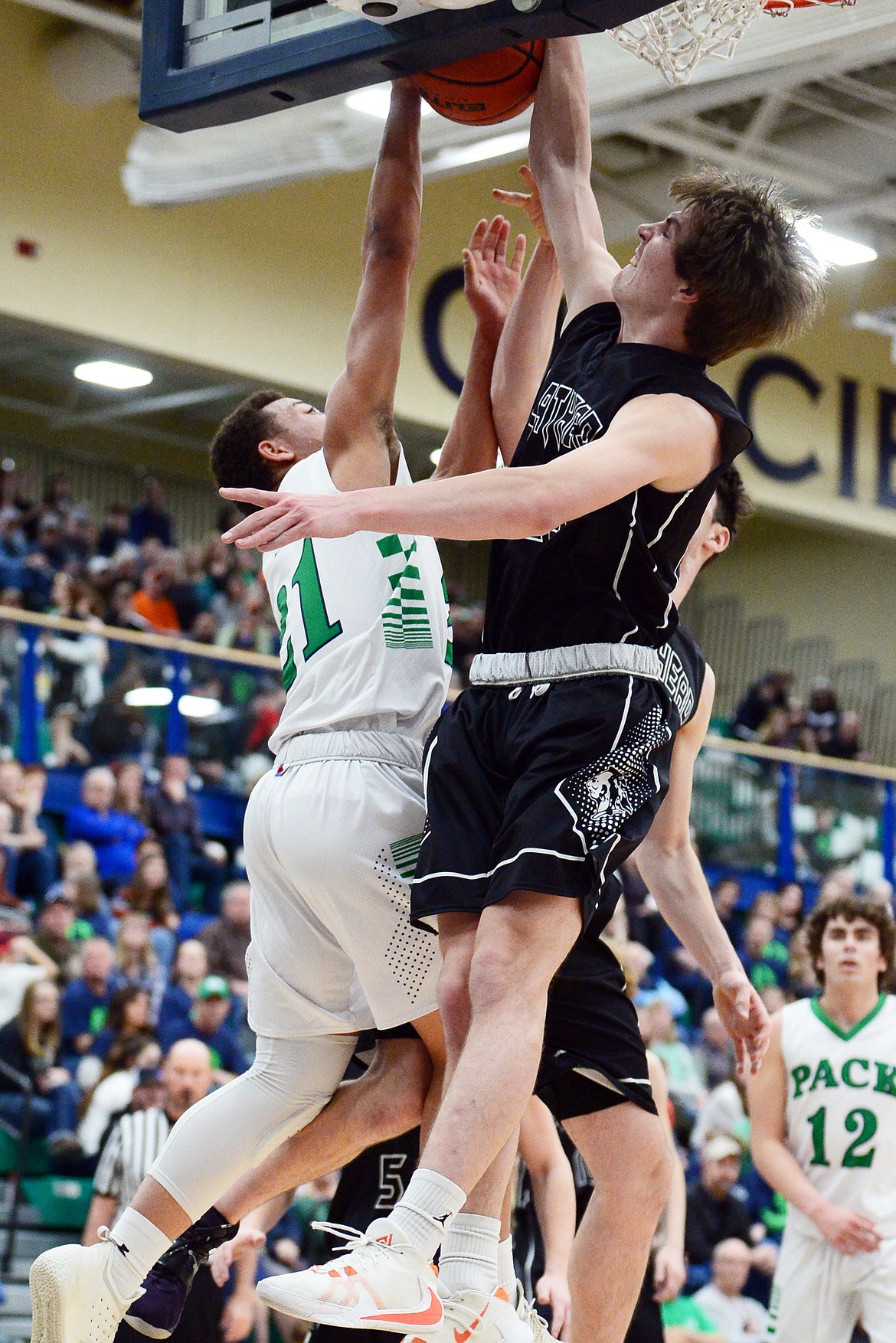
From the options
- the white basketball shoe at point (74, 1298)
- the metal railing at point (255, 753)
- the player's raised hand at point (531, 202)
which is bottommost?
the white basketball shoe at point (74, 1298)

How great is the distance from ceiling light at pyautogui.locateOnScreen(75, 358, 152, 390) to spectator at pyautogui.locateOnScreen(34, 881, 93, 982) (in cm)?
702

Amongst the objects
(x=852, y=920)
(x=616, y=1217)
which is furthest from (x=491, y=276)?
(x=852, y=920)

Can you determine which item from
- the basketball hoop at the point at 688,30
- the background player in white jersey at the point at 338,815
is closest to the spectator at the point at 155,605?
the basketball hoop at the point at 688,30

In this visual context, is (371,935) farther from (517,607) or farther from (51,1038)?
(51,1038)

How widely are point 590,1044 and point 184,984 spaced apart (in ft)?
21.1

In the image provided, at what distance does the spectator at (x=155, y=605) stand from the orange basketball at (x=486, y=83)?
10.9m

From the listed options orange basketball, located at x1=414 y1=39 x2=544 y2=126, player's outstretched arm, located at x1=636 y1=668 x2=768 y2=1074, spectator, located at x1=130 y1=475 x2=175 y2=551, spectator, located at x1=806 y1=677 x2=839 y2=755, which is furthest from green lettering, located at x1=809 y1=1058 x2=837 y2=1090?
spectator, located at x1=806 y1=677 x2=839 y2=755

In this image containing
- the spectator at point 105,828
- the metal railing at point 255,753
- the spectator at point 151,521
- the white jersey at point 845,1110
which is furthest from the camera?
the spectator at point 151,521

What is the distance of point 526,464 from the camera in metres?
3.90

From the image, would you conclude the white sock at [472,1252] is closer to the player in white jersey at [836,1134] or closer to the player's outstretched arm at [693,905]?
the player's outstretched arm at [693,905]

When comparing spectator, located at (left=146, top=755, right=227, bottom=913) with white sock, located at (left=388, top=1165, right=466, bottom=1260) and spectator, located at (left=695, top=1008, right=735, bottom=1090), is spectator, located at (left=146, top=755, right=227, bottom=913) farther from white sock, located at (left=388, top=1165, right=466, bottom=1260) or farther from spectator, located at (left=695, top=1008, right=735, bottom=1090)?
white sock, located at (left=388, top=1165, right=466, bottom=1260)

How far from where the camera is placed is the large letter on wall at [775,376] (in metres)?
18.1

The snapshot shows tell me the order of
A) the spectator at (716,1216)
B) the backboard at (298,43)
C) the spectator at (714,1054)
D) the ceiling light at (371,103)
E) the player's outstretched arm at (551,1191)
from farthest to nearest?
1. the spectator at (714,1054)
2. the ceiling light at (371,103)
3. the spectator at (716,1216)
4. the player's outstretched arm at (551,1191)
5. the backboard at (298,43)

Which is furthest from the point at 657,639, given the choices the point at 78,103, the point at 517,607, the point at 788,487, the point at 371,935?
the point at 788,487
